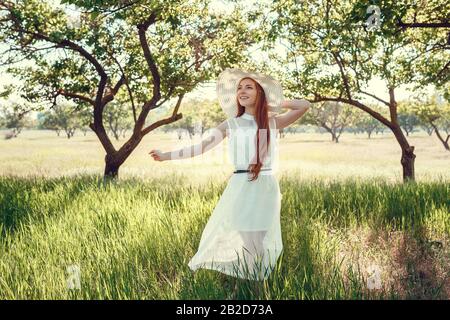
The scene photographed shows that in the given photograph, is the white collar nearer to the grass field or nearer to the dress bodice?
the dress bodice

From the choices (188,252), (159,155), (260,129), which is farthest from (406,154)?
(159,155)

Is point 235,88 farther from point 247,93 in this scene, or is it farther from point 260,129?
point 260,129

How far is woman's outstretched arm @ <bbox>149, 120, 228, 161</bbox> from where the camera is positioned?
4.04 metres

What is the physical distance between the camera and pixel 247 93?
4043 millimetres

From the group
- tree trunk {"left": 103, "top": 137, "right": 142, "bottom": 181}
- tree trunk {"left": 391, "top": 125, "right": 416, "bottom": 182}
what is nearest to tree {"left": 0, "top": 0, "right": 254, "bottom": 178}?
tree trunk {"left": 103, "top": 137, "right": 142, "bottom": 181}

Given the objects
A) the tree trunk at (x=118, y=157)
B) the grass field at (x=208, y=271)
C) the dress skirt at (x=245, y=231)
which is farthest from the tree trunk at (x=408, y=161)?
the dress skirt at (x=245, y=231)

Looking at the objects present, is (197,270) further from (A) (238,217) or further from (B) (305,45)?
(B) (305,45)

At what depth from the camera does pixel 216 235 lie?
410 cm

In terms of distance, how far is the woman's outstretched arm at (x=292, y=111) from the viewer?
A: 418 centimetres

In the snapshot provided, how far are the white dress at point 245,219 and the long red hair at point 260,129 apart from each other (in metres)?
0.05

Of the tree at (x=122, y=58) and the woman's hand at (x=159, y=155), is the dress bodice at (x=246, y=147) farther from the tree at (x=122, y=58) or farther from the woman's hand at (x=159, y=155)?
the tree at (x=122, y=58)

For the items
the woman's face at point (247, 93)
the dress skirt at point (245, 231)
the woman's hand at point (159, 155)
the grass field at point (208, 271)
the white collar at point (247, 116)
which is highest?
the woman's face at point (247, 93)

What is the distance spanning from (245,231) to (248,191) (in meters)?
0.37
